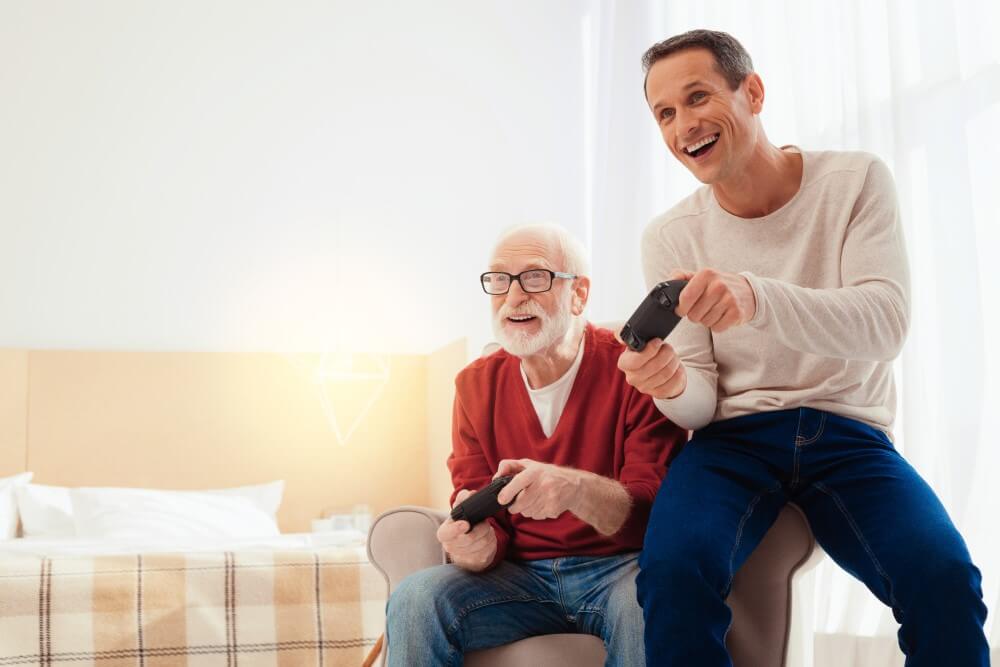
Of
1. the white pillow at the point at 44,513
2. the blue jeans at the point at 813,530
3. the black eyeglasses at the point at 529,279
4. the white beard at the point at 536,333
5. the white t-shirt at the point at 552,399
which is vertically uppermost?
the black eyeglasses at the point at 529,279

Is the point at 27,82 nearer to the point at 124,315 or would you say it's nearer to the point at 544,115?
the point at 124,315

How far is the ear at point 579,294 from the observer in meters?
1.88

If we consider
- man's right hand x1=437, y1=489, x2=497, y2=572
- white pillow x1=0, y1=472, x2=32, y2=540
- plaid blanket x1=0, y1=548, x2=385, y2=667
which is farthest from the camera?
white pillow x1=0, y1=472, x2=32, y2=540

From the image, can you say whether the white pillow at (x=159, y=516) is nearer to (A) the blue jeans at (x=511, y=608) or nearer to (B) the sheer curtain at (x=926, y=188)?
(A) the blue jeans at (x=511, y=608)

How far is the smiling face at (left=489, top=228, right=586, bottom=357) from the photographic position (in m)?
1.80

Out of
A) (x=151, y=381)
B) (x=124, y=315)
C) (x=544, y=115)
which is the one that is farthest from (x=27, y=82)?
(x=544, y=115)

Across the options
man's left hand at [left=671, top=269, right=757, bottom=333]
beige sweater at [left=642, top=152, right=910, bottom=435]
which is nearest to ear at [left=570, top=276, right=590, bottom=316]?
beige sweater at [left=642, top=152, right=910, bottom=435]

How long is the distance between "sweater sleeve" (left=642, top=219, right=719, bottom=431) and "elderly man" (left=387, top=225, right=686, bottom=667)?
0.36ft

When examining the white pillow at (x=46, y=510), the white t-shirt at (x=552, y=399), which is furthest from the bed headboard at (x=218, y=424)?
the white t-shirt at (x=552, y=399)

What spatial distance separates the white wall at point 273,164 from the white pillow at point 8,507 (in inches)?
22.3

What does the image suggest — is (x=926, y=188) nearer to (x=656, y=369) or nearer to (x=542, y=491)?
(x=656, y=369)

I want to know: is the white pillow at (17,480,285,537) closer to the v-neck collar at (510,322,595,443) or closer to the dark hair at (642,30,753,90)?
the v-neck collar at (510,322,595,443)

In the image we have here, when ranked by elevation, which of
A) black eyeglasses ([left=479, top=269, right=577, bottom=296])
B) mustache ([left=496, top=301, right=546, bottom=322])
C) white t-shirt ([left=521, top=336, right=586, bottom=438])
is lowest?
white t-shirt ([left=521, top=336, right=586, bottom=438])

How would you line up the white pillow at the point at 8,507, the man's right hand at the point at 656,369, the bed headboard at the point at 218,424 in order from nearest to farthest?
1. the man's right hand at the point at 656,369
2. the white pillow at the point at 8,507
3. the bed headboard at the point at 218,424
